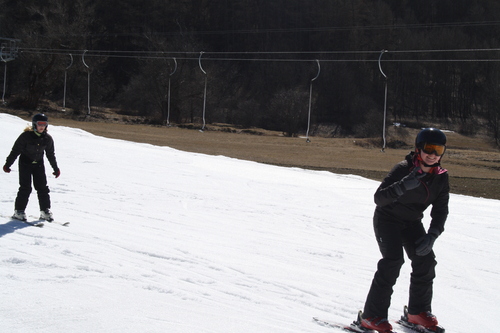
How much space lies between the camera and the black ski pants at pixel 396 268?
174 inches

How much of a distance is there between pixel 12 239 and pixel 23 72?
168 feet

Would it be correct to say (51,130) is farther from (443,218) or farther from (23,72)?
(23,72)

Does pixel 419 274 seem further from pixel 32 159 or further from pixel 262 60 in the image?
pixel 262 60

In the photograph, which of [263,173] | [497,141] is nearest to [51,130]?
[263,173]

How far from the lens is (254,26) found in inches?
3179

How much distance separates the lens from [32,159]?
316 inches

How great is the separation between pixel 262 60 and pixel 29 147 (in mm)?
56661

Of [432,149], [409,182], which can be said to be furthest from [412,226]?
[432,149]

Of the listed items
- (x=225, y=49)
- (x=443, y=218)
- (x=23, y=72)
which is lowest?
(x=443, y=218)

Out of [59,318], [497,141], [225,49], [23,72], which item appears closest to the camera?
[59,318]

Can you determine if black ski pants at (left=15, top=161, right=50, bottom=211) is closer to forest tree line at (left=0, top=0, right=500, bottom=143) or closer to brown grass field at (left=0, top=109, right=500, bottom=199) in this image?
brown grass field at (left=0, top=109, right=500, bottom=199)

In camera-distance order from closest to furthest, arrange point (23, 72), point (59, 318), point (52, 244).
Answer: point (59, 318), point (52, 244), point (23, 72)

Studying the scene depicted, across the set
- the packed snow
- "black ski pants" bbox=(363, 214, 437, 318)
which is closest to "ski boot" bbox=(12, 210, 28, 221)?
the packed snow

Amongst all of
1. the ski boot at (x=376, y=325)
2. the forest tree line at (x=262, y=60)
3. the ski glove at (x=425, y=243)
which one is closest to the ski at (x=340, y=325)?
the ski boot at (x=376, y=325)
